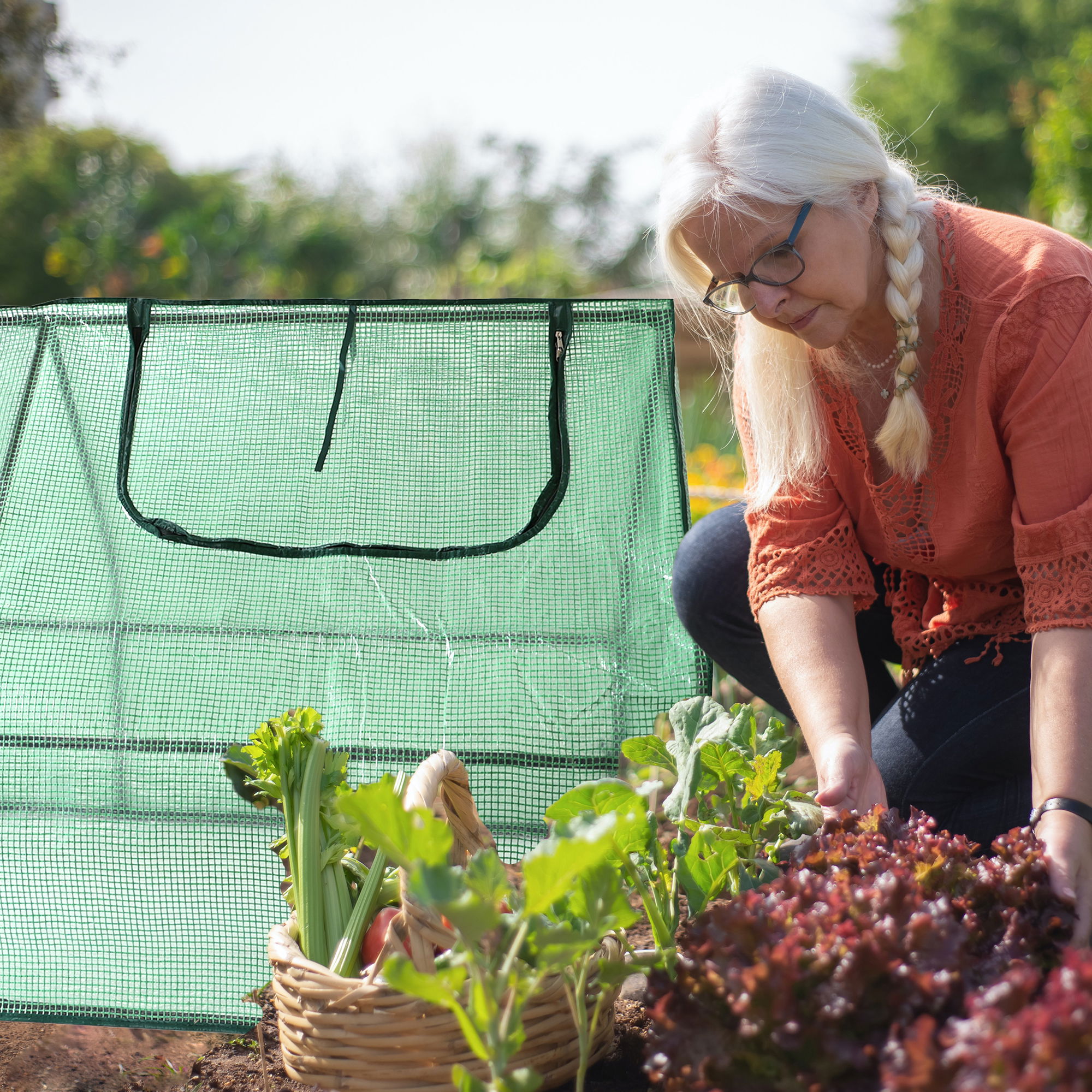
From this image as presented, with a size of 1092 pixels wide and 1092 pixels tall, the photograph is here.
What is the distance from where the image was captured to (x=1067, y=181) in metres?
5.42

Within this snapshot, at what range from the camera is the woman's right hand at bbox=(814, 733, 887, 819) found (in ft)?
4.35

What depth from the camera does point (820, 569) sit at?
65.6 inches

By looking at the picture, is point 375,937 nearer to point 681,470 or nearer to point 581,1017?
point 581,1017

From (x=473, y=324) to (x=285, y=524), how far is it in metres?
0.52

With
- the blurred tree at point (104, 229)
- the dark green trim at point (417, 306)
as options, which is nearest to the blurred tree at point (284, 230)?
the blurred tree at point (104, 229)

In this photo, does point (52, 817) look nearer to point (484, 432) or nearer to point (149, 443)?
point (149, 443)

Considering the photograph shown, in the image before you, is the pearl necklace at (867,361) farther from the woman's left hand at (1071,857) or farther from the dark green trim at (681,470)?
the woman's left hand at (1071,857)

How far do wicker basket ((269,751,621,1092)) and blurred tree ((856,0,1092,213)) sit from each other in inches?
876

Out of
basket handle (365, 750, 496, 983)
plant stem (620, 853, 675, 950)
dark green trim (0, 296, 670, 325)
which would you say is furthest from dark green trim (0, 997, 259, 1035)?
dark green trim (0, 296, 670, 325)

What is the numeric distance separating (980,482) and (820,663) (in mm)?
366

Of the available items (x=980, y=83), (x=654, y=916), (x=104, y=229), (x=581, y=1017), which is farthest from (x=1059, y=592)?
(x=980, y=83)

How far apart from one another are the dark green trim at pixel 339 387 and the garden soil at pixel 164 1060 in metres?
0.96

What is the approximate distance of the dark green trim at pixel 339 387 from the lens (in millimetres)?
1918

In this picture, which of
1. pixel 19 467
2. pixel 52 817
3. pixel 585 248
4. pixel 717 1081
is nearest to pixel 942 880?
pixel 717 1081
